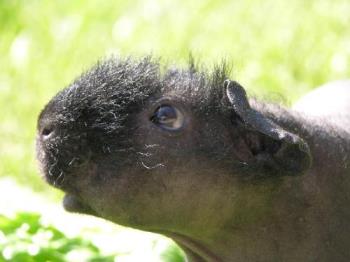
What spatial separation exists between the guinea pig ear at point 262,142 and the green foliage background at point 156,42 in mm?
3251

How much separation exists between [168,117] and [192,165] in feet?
0.67

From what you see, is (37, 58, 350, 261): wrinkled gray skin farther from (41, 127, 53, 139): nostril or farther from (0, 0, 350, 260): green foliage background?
(0, 0, 350, 260): green foliage background

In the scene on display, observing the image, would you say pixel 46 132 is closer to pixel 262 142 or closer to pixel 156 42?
pixel 262 142

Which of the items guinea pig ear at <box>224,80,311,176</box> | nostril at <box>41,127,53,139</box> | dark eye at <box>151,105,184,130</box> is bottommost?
nostril at <box>41,127,53,139</box>

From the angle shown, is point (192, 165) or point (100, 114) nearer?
point (100, 114)

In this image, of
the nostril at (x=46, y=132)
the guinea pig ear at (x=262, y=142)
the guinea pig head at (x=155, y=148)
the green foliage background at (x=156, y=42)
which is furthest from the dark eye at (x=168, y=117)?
the green foliage background at (x=156, y=42)

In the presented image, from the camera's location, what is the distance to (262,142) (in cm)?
345

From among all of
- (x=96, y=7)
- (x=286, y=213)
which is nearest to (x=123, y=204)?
(x=286, y=213)

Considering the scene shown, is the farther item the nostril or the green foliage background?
the green foliage background

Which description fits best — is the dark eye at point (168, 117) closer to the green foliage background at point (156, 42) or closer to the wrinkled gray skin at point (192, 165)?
the wrinkled gray skin at point (192, 165)

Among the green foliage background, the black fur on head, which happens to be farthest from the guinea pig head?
the green foliage background

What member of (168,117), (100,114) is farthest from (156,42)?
(100,114)

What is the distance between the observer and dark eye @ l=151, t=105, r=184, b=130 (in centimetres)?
346

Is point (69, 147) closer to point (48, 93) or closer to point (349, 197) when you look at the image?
point (349, 197)
